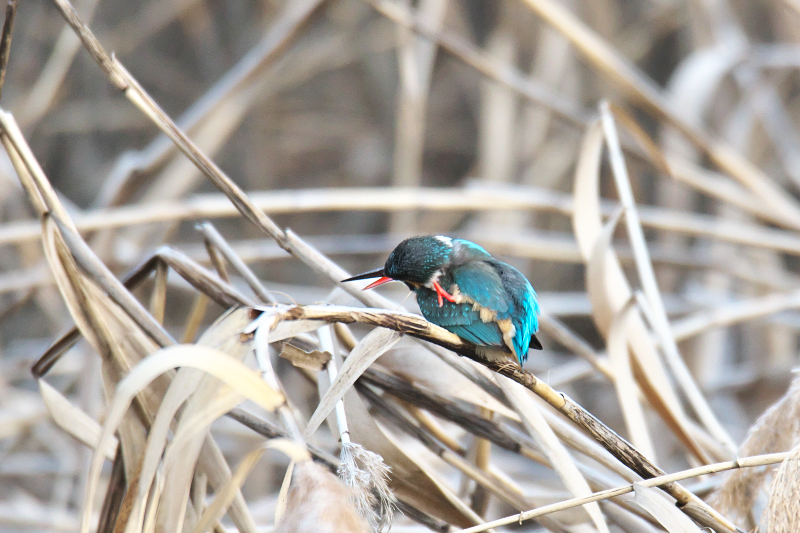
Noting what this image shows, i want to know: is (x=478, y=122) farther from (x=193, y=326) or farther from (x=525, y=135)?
(x=193, y=326)

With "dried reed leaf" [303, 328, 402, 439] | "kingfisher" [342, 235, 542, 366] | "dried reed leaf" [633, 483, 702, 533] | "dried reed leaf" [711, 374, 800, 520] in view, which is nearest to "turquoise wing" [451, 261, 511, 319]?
"kingfisher" [342, 235, 542, 366]

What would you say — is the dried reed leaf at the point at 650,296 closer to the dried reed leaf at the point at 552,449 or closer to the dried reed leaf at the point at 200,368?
the dried reed leaf at the point at 552,449

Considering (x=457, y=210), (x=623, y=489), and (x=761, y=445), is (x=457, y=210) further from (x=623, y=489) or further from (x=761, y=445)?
(x=623, y=489)

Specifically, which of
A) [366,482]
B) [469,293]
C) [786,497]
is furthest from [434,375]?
[786,497]

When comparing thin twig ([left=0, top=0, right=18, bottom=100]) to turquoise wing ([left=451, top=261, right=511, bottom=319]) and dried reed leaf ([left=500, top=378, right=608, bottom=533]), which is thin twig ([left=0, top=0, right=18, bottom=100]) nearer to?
turquoise wing ([left=451, top=261, right=511, bottom=319])

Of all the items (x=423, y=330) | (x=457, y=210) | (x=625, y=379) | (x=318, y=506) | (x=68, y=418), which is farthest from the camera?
(x=457, y=210)

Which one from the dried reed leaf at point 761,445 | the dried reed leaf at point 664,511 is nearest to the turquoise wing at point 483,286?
the dried reed leaf at point 664,511
